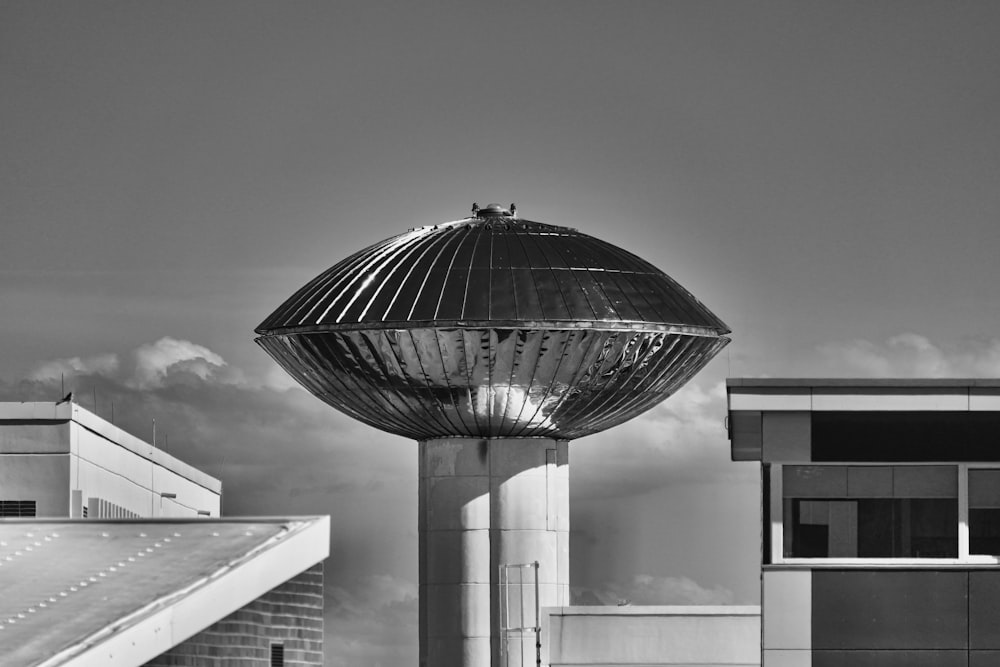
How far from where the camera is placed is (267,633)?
1774 inches

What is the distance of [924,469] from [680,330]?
2296 cm

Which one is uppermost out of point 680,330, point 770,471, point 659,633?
point 680,330

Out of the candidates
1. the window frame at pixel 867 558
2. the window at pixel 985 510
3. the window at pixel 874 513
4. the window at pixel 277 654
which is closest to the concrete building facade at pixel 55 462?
the window at pixel 277 654

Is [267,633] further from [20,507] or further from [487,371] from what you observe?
[20,507]

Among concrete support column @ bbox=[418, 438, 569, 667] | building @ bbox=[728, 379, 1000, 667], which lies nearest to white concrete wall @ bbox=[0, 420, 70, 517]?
concrete support column @ bbox=[418, 438, 569, 667]

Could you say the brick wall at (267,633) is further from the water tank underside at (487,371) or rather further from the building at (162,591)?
the water tank underside at (487,371)

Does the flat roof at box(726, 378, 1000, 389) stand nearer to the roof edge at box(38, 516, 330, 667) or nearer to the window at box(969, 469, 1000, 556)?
the window at box(969, 469, 1000, 556)

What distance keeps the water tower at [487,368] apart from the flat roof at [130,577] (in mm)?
21130

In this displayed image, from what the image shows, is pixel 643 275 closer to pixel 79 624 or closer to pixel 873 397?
pixel 873 397

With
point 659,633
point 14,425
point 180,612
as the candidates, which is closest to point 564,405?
point 659,633

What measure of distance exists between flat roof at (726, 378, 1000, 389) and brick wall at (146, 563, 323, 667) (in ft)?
30.0

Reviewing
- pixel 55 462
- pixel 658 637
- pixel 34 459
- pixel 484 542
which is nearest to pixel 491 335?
pixel 484 542

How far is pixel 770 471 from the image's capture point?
47.1 m

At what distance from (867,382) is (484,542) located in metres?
24.4
